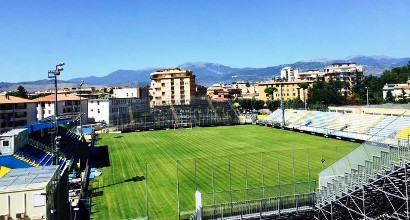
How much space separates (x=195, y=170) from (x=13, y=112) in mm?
47824

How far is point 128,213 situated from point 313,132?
3859 centimetres

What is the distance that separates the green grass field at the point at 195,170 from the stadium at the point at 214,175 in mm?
88

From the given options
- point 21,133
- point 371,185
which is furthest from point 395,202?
point 21,133

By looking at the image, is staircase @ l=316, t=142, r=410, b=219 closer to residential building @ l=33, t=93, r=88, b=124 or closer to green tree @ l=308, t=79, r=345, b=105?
residential building @ l=33, t=93, r=88, b=124

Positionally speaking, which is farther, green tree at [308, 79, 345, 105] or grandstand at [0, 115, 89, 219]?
green tree at [308, 79, 345, 105]

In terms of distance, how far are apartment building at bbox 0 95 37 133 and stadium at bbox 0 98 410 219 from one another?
13338mm

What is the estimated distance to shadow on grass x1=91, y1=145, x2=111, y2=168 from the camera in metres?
33.6

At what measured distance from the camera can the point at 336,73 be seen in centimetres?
14262

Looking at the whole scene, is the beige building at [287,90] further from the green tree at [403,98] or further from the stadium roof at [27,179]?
the stadium roof at [27,179]

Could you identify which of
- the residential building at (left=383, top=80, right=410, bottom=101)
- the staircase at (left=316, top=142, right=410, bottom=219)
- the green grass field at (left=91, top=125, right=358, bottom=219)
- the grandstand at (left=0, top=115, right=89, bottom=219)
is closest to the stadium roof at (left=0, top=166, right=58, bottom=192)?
→ the grandstand at (left=0, top=115, right=89, bottom=219)

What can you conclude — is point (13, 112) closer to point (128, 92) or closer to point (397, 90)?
point (128, 92)

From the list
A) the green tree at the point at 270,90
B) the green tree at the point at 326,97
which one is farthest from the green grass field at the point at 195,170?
the green tree at the point at 270,90

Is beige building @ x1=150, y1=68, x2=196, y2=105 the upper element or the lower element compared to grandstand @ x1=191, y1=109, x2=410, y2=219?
upper

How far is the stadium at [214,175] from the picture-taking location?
1438 cm
